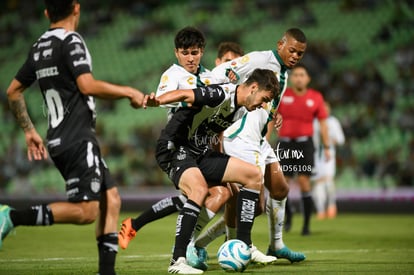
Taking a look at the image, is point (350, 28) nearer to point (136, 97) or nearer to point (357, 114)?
point (357, 114)

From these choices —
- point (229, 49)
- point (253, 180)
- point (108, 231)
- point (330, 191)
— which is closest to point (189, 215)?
point (253, 180)

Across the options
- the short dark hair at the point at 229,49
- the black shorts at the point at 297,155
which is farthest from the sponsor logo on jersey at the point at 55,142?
the black shorts at the point at 297,155

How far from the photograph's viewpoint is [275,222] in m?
8.05

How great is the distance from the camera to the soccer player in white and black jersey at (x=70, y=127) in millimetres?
5484

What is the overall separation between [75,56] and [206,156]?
2.04 metres

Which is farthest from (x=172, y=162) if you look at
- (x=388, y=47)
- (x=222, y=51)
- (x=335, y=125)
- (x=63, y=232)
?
(x=388, y=47)

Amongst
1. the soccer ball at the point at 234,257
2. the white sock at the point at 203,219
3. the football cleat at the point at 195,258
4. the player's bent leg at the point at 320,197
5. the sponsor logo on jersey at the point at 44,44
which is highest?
the sponsor logo on jersey at the point at 44,44

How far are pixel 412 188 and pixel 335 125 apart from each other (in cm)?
247

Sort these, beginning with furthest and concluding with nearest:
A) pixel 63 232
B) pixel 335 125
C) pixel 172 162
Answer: pixel 335 125 < pixel 63 232 < pixel 172 162

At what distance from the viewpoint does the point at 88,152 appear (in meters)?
5.57

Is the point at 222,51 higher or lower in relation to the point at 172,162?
higher

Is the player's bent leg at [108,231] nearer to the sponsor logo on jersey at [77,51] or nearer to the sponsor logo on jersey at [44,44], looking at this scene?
the sponsor logo on jersey at [77,51]

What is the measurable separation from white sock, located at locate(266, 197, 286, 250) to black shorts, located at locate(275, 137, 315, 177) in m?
2.57

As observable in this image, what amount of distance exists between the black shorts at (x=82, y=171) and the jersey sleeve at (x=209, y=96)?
1188 millimetres
